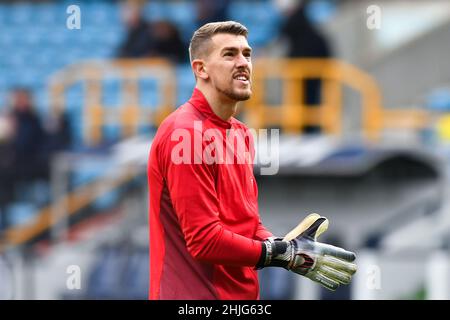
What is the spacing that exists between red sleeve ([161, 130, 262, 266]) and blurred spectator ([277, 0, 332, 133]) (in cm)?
756

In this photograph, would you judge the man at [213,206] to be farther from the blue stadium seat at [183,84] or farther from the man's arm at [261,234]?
the blue stadium seat at [183,84]

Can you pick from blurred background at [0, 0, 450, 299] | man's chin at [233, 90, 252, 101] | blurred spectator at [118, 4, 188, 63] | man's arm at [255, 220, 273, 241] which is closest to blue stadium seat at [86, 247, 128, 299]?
blurred background at [0, 0, 450, 299]

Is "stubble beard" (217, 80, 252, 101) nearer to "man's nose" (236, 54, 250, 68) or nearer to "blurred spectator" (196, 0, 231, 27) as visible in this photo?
"man's nose" (236, 54, 250, 68)

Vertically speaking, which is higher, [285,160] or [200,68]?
[285,160]

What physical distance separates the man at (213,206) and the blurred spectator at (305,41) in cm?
733

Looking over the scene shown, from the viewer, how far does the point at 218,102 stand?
442 cm

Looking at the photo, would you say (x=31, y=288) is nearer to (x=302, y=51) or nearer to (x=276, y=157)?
(x=276, y=157)

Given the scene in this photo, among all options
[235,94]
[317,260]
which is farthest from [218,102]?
[317,260]

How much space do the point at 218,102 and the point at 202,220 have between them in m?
0.49

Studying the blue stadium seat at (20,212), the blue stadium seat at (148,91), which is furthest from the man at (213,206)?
the blue stadium seat at (148,91)

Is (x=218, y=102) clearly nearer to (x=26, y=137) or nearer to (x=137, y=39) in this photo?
(x=26, y=137)

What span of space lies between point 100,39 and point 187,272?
43.3 feet

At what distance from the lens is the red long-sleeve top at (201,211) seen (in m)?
4.21
